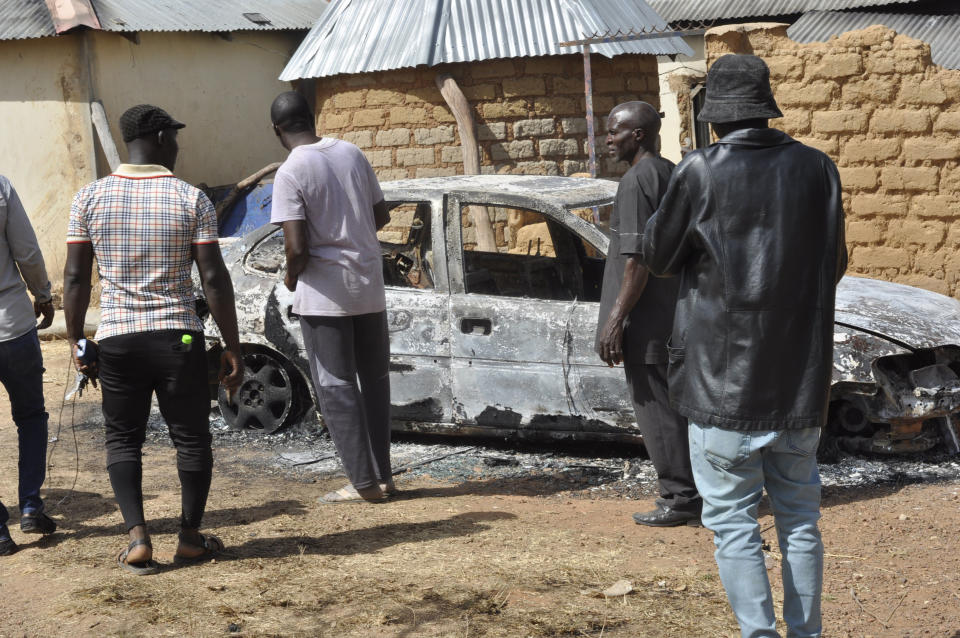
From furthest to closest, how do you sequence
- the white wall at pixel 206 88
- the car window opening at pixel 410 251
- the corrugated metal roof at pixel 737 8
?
the corrugated metal roof at pixel 737 8 < the white wall at pixel 206 88 < the car window opening at pixel 410 251

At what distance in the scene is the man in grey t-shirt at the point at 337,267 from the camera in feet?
16.3

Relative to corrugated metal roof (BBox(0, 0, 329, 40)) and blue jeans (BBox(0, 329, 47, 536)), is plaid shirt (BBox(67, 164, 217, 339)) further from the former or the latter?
corrugated metal roof (BBox(0, 0, 329, 40))

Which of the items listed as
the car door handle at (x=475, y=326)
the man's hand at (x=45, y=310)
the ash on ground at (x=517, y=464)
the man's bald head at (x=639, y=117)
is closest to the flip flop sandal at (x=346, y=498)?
the ash on ground at (x=517, y=464)

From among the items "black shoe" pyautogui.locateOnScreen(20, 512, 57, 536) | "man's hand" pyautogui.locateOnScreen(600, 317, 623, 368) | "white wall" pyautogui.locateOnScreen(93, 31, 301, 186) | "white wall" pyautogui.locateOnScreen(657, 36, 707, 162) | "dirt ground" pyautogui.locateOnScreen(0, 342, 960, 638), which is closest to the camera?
"dirt ground" pyautogui.locateOnScreen(0, 342, 960, 638)

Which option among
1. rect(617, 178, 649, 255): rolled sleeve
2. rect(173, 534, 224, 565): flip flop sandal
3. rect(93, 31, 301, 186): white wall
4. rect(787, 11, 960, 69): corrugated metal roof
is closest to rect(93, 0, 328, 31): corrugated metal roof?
rect(93, 31, 301, 186): white wall

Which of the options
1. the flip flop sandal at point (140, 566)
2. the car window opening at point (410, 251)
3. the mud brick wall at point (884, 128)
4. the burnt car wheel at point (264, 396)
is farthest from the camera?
the mud brick wall at point (884, 128)

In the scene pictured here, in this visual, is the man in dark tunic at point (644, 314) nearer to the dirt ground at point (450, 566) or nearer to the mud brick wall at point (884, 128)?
the dirt ground at point (450, 566)

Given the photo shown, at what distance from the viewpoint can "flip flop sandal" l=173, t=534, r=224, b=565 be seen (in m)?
4.56

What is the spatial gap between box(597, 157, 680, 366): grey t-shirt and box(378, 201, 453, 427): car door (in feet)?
4.74

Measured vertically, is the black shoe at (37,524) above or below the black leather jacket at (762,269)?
below

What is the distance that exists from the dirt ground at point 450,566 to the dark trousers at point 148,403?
363 millimetres

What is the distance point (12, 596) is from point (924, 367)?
4369mm

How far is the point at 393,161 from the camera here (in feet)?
36.6

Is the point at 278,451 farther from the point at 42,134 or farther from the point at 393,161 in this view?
the point at 42,134
